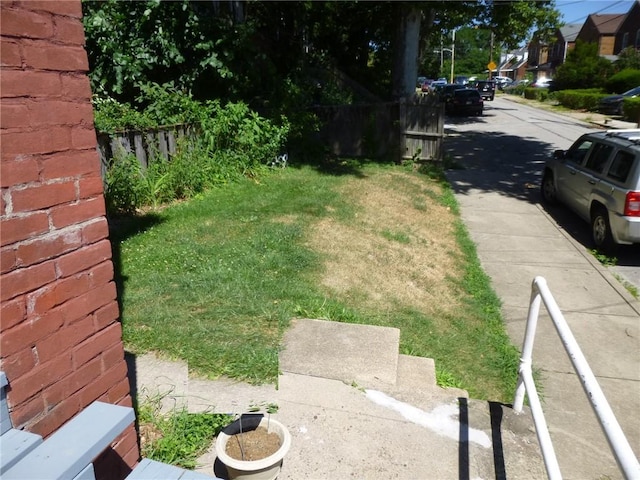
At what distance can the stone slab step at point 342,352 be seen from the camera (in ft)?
12.1

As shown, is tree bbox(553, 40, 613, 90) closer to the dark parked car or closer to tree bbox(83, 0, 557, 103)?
the dark parked car

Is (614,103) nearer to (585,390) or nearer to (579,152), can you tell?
(579,152)

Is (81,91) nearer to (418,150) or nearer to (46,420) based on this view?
(46,420)

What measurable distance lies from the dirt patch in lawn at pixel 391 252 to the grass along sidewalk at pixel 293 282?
2cm

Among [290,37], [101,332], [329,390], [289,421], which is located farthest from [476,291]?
[290,37]

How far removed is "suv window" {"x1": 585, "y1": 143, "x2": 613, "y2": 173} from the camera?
800 cm

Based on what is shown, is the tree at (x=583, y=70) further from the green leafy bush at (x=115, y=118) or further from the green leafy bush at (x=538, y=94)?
the green leafy bush at (x=115, y=118)

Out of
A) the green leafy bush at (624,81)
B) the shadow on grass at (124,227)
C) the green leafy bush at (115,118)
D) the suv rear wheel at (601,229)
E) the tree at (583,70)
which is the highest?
the tree at (583,70)

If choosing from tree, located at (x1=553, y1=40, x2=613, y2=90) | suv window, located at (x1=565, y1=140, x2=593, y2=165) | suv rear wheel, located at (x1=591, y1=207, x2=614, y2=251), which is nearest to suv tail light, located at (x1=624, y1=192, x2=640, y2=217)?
suv rear wheel, located at (x1=591, y1=207, x2=614, y2=251)

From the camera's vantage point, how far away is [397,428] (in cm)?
313

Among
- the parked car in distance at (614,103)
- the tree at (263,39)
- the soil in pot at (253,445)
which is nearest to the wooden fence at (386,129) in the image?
the tree at (263,39)

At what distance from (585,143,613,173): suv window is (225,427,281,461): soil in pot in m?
7.37

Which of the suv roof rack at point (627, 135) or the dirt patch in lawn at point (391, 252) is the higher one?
the suv roof rack at point (627, 135)

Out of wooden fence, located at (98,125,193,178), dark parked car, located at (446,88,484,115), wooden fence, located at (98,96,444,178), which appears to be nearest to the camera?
wooden fence, located at (98,125,193,178)
